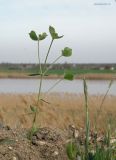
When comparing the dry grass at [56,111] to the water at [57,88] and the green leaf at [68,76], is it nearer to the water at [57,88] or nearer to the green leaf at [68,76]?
the green leaf at [68,76]

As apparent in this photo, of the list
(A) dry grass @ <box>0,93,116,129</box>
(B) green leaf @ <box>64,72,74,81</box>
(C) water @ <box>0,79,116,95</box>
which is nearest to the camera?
(B) green leaf @ <box>64,72,74,81</box>

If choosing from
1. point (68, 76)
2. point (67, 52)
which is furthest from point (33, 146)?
point (67, 52)

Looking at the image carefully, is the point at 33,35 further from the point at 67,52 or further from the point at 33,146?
the point at 33,146

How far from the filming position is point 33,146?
445 centimetres

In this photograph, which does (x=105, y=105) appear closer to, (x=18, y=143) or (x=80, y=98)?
(x=80, y=98)

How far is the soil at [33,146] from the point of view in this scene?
4.28 m

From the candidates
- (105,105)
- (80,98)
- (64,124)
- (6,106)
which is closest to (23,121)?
(64,124)

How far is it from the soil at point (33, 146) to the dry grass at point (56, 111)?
11.2 feet

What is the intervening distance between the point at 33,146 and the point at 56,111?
656cm

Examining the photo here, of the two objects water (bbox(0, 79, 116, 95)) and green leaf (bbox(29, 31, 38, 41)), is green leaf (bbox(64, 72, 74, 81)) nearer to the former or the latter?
green leaf (bbox(29, 31, 38, 41))

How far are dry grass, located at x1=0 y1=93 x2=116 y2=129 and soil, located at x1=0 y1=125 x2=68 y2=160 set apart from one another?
3.40 m

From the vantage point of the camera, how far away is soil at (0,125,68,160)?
14.0 ft

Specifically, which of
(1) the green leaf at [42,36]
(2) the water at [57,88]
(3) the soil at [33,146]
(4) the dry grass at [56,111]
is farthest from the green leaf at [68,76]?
(2) the water at [57,88]

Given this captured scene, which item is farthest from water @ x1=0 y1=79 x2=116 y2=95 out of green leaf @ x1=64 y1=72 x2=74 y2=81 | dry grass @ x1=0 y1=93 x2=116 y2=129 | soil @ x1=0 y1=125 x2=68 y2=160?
green leaf @ x1=64 y1=72 x2=74 y2=81
